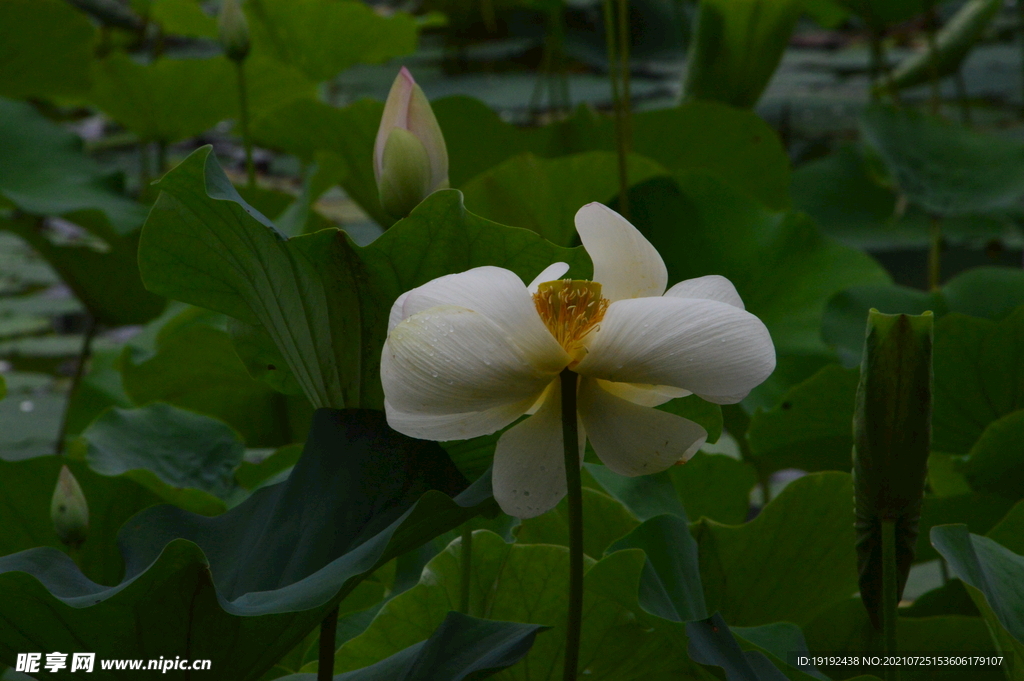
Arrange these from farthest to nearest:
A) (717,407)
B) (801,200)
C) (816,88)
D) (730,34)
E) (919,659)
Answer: (816,88), (801,200), (730,34), (919,659), (717,407)

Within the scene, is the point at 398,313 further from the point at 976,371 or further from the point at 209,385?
the point at 209,385

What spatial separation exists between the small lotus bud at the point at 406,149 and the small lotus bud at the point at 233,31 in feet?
1.95

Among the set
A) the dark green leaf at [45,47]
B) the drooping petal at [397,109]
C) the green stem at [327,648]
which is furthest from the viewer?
the dark green leaf at [45,47]

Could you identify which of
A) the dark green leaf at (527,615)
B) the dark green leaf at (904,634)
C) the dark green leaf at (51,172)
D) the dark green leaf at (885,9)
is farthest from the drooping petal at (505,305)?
the dark green leaf at (885,9)

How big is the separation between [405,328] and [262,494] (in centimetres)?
21

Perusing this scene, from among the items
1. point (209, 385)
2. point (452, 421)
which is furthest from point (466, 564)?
point (209, 385)

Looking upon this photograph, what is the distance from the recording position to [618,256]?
1.28 feet

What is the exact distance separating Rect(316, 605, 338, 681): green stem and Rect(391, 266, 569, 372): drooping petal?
0.57 feet

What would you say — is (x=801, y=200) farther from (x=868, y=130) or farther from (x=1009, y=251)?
(x=1009, y=251)

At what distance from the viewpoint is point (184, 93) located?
1.47 m

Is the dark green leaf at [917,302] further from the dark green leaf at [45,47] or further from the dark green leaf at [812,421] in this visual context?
the dark green leaf at [45,47]

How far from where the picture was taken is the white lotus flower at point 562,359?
33 centimetres

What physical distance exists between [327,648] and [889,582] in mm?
256

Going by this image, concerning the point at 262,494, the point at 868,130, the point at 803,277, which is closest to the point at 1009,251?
the point at 868,130
